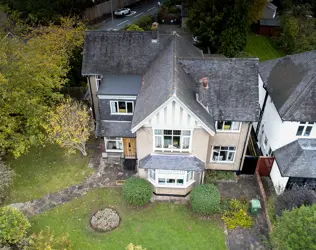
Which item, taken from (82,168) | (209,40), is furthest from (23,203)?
(209,40)

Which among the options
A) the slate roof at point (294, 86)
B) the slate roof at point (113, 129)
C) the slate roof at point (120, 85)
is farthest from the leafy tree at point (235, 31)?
the slate roof at point (113, 129)

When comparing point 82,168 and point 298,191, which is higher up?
point 298,191

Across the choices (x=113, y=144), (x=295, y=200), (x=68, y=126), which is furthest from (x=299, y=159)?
(x=68, y=126)

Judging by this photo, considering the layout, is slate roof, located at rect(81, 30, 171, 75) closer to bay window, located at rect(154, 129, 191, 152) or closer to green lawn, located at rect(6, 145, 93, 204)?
green lawn, located at rect(6, 145, 93, 204)

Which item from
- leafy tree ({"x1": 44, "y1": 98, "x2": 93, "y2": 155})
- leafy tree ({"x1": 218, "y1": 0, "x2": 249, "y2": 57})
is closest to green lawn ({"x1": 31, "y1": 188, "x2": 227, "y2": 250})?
leafy tree ({"x1": 44, "y1": 98, "x2": 93, "y2": 155})

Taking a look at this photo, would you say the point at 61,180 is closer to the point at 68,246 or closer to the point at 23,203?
the point at 23,203

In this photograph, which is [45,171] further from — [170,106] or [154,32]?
[154,32]
